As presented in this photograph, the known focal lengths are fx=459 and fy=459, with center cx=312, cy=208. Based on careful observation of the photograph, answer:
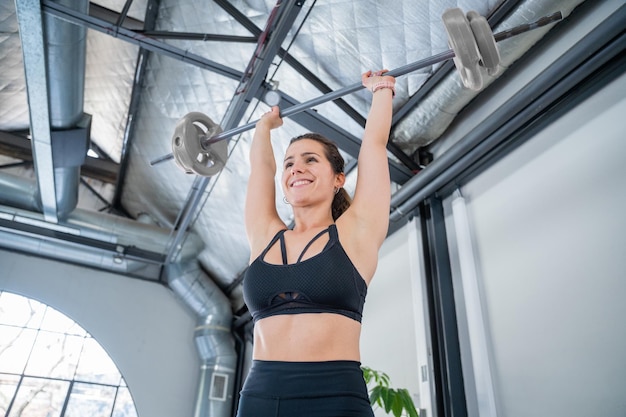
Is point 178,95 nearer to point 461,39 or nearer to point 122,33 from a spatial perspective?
point 122,33

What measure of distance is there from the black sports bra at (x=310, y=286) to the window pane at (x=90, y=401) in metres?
5.01

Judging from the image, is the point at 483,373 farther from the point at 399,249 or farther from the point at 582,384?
the point at 399,249

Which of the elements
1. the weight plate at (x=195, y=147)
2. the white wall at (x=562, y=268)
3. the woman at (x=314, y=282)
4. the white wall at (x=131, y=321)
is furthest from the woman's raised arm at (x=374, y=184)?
the white wall at (x=131, y=321)

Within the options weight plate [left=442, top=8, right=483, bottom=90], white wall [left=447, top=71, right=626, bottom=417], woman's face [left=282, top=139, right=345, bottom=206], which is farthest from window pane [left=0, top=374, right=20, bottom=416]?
weight plate [left=442, top=8, right=483, bottom=90]

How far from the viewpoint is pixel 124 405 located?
5.12 m

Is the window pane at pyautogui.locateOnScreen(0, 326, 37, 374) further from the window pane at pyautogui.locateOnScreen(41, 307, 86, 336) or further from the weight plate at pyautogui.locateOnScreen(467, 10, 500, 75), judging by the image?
the weight plate at pyautogui.locateOnScreen(467, 10, 500, 75)

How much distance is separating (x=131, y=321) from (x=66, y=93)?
321 centimetres

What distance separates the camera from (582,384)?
6.37ft

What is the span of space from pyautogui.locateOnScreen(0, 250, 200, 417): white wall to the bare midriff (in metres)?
5.06

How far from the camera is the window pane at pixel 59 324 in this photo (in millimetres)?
5145

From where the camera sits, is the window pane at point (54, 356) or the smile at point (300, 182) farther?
the window pane at point (54, 356)

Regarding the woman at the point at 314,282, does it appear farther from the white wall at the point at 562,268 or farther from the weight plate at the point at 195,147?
the white wall at the point at 562,268

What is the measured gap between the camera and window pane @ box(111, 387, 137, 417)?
5070 millimetres

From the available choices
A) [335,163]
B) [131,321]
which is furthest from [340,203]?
[131,321]
